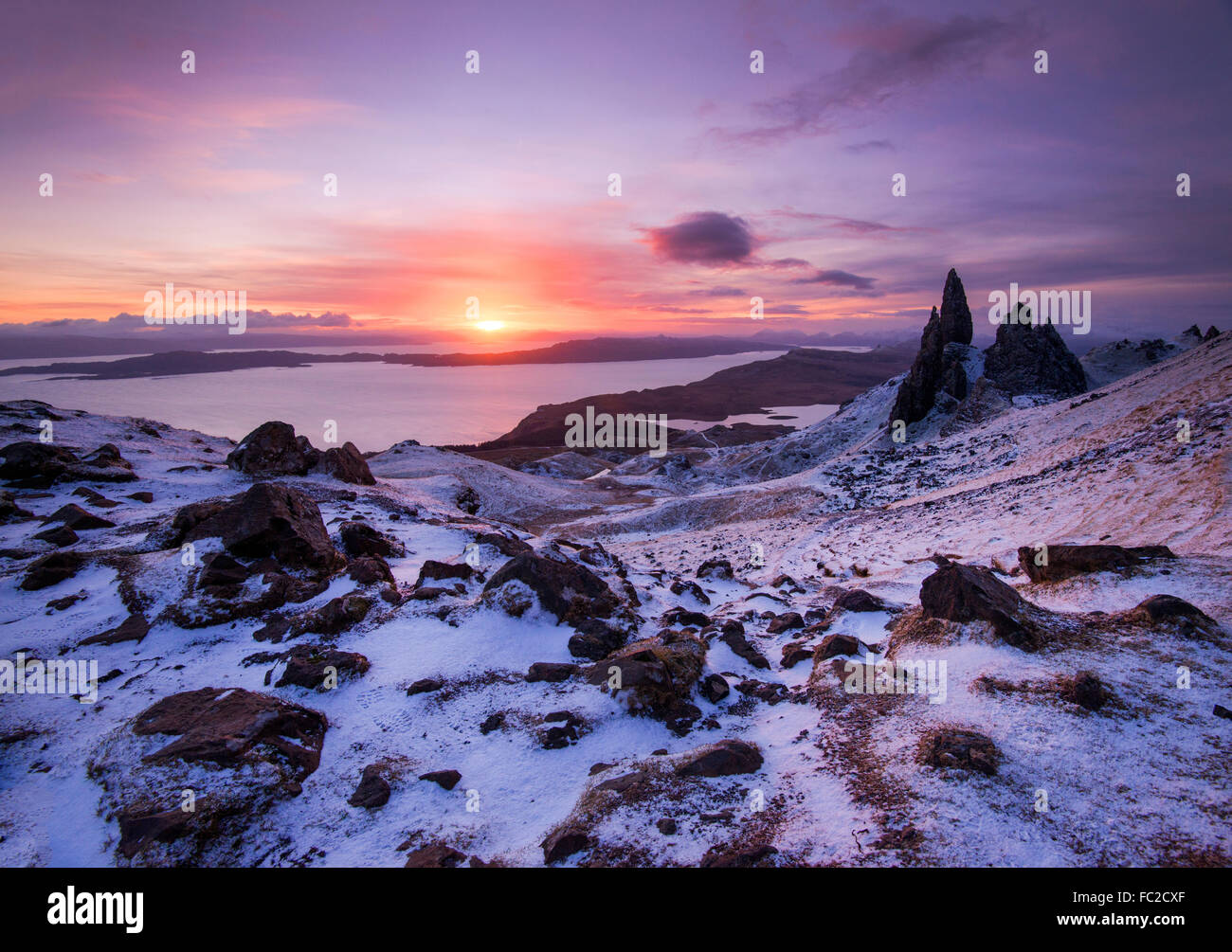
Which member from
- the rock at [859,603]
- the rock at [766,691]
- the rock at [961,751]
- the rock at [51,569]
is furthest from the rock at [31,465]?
the rock at [961,751]

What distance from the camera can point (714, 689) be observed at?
34.9 ft

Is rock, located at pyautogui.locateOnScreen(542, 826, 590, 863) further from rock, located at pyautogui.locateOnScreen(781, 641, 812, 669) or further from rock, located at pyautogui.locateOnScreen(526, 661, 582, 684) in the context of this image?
rock, located at pyautogui.locateOnScreen(781, 641, 812, 669)

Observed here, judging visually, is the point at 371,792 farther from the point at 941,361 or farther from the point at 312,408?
the point at 312,408

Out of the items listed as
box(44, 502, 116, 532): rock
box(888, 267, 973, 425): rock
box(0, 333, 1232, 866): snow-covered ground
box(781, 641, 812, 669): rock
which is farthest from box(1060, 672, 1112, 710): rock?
box(888, 267, 973, 425): rock

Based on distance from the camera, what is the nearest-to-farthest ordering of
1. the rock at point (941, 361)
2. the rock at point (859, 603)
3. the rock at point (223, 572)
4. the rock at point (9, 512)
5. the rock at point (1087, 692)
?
the rock at point (1087, 692)
the rock at point (223, 572)
the rock at point (859, 603)
the rock at point (9, 512)
the rock at point (941, 361)

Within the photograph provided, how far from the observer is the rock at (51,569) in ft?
42.2

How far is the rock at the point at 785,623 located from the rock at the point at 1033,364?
5832 cm

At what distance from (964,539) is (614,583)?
1514 cm

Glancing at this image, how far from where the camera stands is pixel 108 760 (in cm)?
789

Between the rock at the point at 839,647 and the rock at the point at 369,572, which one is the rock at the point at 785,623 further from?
the rock at the point at 369,572

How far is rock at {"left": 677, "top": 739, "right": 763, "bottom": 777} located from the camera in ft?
25.8

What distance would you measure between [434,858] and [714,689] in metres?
5.93
